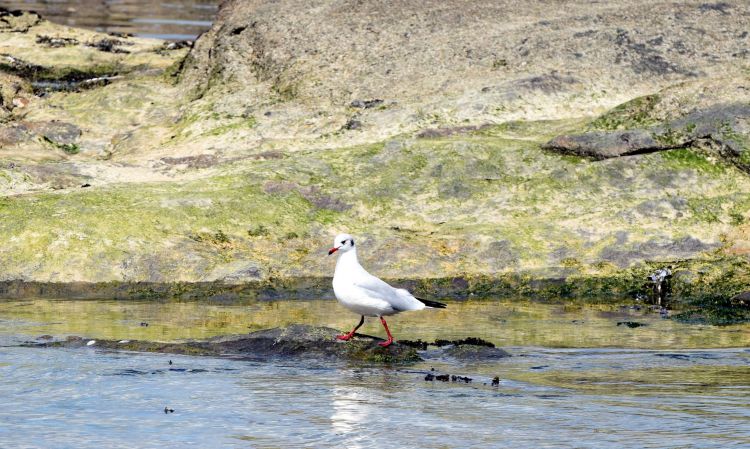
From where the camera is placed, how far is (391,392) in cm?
1148

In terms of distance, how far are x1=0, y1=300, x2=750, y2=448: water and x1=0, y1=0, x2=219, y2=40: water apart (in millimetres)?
26142

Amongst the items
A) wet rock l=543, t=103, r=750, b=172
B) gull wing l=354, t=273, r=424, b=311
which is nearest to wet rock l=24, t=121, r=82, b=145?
wet rock l=543, t=103, r=750, b=172

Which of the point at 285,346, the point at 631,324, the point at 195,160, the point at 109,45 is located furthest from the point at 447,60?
the point at 109,45

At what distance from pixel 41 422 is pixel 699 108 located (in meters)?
12.5

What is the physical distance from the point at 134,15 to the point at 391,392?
127ft

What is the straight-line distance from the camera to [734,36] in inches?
943

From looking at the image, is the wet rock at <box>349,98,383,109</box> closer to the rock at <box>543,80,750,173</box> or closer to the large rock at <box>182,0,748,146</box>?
the large rock at <box>182,0,748,146</box>

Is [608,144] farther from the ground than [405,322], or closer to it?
farther from the ground

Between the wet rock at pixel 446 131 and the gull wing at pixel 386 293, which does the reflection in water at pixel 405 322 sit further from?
the wet rock at pixel 446 131

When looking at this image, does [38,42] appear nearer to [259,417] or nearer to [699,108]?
[699,108]

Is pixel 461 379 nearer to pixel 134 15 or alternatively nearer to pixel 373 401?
pixel 373 401

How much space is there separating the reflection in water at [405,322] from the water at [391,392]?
4 centimetres

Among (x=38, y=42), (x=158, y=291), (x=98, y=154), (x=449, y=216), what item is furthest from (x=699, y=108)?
(x=38, y=42)

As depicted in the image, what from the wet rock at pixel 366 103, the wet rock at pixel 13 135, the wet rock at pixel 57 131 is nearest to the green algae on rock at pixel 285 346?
the wet rock at pixel 366 103
